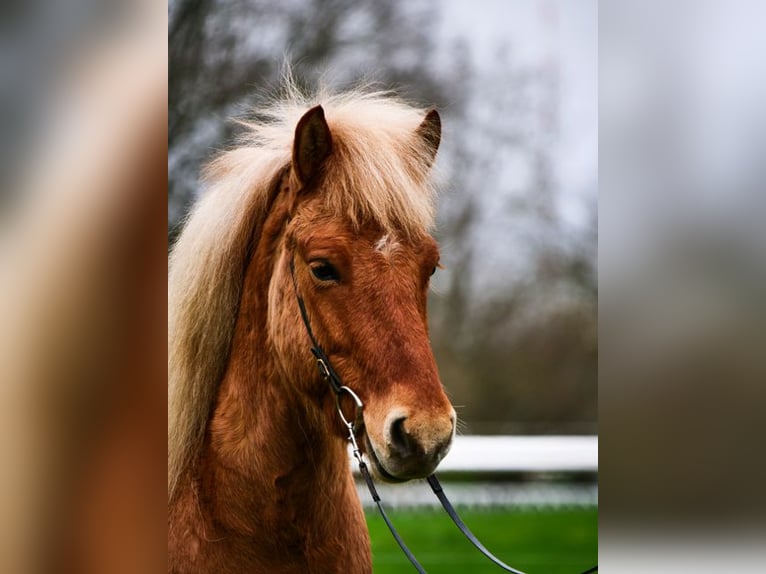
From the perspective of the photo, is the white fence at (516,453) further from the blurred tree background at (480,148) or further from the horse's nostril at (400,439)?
the horse's nostril at (400,439)

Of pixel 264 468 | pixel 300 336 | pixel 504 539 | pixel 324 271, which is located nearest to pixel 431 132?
pixel 324 271

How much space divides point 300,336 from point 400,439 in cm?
27

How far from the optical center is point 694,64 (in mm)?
1272

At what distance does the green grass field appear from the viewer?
1.71 metres

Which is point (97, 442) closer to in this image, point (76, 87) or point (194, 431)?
point (194, 431)

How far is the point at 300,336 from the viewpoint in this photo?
4.47ft

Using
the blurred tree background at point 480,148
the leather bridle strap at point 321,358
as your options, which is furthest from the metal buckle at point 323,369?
the blurred tree background at point 480,148

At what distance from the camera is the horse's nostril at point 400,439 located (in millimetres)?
1236

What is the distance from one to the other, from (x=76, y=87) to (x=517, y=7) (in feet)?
3.37

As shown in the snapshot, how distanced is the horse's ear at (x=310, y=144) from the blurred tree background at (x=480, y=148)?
34 cm

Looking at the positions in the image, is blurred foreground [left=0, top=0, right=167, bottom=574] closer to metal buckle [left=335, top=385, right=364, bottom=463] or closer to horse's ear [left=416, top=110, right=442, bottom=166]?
metal buckle [left=335, top=385, right=364, bottom=463]

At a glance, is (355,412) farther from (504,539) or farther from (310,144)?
(504,539)

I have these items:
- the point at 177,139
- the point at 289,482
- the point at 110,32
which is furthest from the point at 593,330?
the point at 110,32

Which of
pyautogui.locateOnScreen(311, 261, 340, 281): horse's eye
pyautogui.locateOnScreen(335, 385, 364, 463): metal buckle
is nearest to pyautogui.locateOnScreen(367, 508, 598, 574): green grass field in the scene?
pyautogui.locateOnScreen(335, 385, 364, 463): metal buckle
